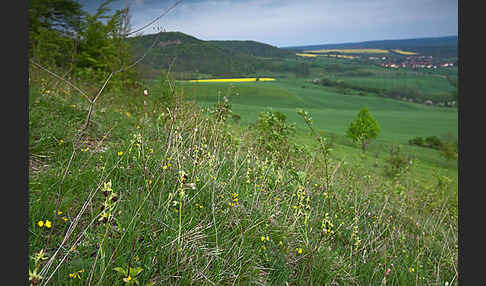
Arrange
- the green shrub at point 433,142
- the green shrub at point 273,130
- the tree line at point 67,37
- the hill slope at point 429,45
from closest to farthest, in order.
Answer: the green shrub at point 273,130 < the tree line at point 67,37 < the green shrub at point 433,142 < the hill slope at point 429,45

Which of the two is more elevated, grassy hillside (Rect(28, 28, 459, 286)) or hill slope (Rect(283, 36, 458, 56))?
hill slope (Rect(283, 36, 458, 56))

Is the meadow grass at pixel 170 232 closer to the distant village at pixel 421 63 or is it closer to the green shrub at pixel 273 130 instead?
the green shrub at pixel 273 130

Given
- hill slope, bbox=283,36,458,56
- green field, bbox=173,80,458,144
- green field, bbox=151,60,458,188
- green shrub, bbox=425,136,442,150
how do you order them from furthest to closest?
hill slope, bbox=283,36,458,56 → green field, bbox=173,80,458,144 → green shrub, bbox=425,136,442,150 → green field, bbox=151,60,458,188

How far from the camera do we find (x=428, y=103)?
69.4 metres

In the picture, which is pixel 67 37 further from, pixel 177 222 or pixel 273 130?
pixel 177 222

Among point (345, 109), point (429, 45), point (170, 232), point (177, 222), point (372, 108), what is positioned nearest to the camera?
point (170, 232)

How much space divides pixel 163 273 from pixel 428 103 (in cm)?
8113

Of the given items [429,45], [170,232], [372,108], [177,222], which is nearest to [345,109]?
[372,108]

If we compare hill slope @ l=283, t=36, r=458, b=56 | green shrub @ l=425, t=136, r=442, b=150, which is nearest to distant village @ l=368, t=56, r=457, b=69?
hill slope @ l=283, t=36, r=458, b=56

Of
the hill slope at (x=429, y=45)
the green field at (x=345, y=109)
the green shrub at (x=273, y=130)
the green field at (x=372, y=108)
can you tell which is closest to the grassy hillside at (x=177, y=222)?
the green shrub at (x=273, y=130)

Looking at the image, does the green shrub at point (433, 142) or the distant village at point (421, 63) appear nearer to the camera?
the green shrub at point (433, 142)

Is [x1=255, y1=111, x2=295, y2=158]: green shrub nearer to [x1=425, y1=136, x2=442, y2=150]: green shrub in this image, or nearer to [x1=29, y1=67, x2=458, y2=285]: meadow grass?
[x1=29, y1=67, x2=458, y2=285]: meadow grass
